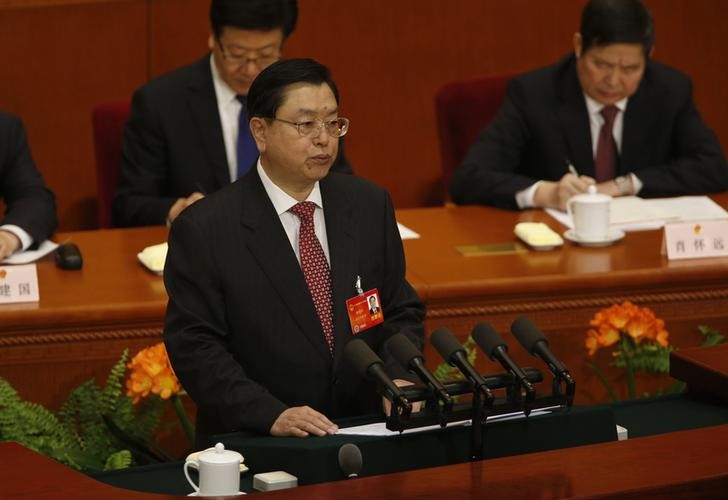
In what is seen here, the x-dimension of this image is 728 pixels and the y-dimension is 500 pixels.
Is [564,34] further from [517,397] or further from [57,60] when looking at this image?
[517,397]

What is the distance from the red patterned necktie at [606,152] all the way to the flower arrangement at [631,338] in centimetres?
108

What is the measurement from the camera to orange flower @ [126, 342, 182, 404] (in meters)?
3.33

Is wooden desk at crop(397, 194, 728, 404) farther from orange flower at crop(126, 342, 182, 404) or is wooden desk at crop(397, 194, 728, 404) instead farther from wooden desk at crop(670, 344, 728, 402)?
wooden desk at crop(670, 344, 728, 402)

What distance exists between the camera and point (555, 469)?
2.09 m

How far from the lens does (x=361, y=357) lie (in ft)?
7.50

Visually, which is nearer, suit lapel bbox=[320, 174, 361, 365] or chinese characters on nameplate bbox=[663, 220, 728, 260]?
suit lapel bbox=[320, 174, 361, 365]

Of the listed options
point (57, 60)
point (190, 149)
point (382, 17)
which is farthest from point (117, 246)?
point (382, 17)

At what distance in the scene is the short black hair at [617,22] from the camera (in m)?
4.29

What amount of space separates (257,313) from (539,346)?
691mm

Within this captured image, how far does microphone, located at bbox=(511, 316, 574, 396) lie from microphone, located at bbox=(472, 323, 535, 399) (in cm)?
4

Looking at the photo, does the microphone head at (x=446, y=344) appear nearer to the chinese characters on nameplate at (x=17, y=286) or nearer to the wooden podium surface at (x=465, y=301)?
the wooden podium surface at (x=465, y=301)

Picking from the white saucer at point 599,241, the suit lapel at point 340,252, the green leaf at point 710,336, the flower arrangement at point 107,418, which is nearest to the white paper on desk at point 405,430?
the suit lapel at point 340,252

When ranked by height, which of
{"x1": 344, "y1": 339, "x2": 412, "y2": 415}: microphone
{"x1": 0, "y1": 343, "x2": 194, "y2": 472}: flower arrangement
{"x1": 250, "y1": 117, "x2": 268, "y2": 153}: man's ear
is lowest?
{"x1": 0, "y1": 343, "x2": 194, "y2": 472}: flower arrangement

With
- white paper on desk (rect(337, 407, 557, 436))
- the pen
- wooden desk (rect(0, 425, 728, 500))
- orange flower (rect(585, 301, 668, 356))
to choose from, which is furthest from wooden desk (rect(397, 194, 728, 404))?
wooden desk (rect(0, 425, 728, 500))
